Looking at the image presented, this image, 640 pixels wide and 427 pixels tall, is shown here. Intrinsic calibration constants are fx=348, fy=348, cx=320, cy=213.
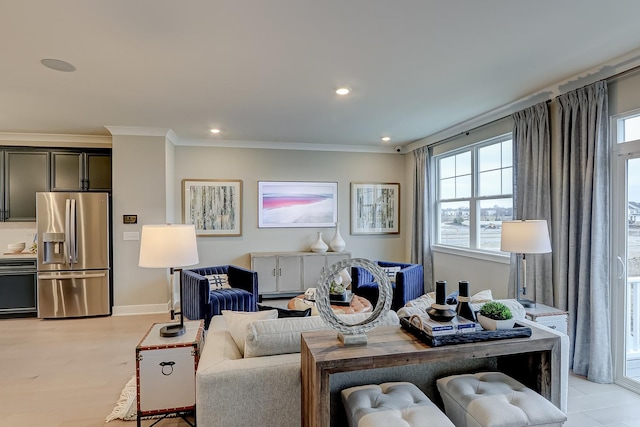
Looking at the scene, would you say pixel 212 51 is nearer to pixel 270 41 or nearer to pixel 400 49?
pixel 270 41

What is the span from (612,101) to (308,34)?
257 cm

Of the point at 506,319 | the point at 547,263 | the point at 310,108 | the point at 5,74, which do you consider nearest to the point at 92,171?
the point at 5,74

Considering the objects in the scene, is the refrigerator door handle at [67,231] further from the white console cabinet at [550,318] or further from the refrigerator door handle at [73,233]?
the white console cabinet at [550,318]

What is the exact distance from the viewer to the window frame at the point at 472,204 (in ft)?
14.0

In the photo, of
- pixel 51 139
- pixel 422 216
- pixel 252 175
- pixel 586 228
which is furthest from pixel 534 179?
pixel 51 139

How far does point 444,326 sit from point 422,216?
13.5ft

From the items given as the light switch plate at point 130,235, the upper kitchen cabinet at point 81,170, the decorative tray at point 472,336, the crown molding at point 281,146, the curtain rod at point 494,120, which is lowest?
the decorative tray at point 472,336

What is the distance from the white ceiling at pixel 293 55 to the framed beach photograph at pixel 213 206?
147 centimetres

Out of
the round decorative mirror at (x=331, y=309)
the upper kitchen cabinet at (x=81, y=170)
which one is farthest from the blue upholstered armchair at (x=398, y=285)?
the upper kitchen cabinet at (x=81, y=170)

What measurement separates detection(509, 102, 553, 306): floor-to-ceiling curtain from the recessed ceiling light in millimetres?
4271

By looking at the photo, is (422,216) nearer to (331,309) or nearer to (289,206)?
(289,206)

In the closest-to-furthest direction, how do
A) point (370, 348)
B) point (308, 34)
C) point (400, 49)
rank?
point (370, 348)
point (308, 34)
point (400, 49)

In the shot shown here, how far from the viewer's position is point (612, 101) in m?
2.89

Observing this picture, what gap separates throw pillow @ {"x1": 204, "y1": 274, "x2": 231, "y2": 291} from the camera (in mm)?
4473
